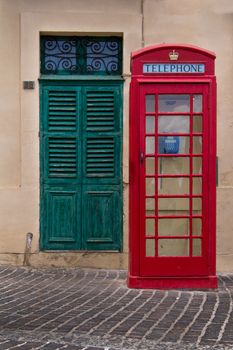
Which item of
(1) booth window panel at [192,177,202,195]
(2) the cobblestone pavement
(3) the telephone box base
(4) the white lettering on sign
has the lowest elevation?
(2) the cobblestone pavement

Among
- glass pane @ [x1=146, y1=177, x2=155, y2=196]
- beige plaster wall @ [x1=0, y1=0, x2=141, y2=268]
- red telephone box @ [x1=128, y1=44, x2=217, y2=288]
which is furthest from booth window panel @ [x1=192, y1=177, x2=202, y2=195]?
beige plaster wall @ [x1=0, y1=0, x2=141, y2=268]

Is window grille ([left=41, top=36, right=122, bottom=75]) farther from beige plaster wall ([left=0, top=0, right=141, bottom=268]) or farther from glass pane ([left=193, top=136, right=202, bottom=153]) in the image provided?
glass pane ([left=193, top=136, right=202, bottom=153])

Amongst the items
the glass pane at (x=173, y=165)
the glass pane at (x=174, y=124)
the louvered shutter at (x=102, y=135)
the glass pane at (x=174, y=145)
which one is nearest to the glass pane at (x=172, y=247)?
the glass pane at (x=173, y=165)

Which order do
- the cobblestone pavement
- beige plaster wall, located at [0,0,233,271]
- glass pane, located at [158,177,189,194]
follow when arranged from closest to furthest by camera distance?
1. the cobblestone pavement
2. glass pane, located at [158,177,189,194]
3. beige plaster wall, located at [0,0,233,271]

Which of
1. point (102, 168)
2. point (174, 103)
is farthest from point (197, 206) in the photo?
point (102, 168)

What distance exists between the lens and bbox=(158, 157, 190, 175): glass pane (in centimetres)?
781

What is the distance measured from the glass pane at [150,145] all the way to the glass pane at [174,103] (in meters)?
0.34

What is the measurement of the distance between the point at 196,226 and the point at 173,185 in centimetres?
54

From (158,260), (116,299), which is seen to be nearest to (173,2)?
(158,260)

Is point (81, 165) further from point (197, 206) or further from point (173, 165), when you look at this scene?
point (197, 206)

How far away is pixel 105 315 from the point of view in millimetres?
6625

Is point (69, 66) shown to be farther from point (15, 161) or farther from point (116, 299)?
point (116, 299)

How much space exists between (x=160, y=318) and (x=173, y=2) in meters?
4.48

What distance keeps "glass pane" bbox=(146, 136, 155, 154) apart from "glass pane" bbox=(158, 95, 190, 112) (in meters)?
0.34
